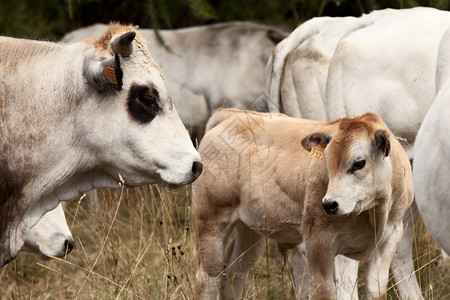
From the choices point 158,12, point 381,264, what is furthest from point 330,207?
point 158,12

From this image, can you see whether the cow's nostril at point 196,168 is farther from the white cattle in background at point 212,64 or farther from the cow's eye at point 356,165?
the white cattle in background at point 212,64

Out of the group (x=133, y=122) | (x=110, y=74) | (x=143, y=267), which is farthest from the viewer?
(x=143, y=267)

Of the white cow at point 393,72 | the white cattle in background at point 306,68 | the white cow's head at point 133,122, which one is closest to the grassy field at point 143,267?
the white cow's head at point 133,122

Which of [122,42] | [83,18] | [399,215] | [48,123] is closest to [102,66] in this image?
[122,42]

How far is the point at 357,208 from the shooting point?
4.18 m

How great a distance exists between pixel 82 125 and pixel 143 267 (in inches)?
86.4

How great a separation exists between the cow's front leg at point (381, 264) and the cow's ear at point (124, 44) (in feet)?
5.38

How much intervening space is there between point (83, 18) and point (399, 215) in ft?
22.4

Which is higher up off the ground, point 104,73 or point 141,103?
point 104,73

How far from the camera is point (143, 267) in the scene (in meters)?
5.86

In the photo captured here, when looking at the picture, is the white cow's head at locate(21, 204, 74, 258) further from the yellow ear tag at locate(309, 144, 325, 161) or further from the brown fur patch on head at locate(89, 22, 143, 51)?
the yellow ear tag at locate(309, 144, 325, 161)

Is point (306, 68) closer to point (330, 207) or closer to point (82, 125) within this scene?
point (330, 207)

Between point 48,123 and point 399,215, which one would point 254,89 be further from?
point 48,123

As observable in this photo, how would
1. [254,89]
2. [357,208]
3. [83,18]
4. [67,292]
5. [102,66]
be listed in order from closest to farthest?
[102,66], [357,208], [67,292], [254,89], [83,18]
